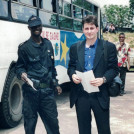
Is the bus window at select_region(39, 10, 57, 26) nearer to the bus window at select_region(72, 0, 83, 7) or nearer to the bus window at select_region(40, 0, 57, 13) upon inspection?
the bus window at select_region(40, 0, 57, 13)

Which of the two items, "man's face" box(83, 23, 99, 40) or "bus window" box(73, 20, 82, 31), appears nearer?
"man's face" box(83, 23, 99, 40)

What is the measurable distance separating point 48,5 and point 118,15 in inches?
3769

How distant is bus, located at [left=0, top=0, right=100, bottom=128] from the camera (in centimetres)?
580

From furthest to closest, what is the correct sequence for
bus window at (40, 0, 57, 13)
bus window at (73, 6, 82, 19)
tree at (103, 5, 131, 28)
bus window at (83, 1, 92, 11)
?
tree at (103, 5, 131, 28)
bus window at (83, 1, 92, 11)
bus window at (73, 6, 82, 19)
bus window at (40, 0, 57, 13)

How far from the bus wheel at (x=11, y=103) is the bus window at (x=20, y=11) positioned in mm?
1066

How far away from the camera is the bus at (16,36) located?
19.0ft

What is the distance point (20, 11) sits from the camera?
6488 millimetres

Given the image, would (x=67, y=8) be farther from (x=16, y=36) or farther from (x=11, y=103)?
(x=11, y=103)

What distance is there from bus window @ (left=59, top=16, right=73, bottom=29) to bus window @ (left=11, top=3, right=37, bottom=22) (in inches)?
74.0

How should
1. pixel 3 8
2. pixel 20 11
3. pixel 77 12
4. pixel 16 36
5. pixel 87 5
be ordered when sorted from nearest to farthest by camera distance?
pixel 3 8
pixel 16 36
pixel 20 11
pixel 77 12
pixel 87 5

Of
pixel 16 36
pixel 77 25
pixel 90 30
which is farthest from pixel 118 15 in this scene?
pixel 90 30

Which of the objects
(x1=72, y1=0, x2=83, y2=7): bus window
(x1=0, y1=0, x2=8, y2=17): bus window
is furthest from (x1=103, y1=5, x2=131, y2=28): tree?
(x1=0, y1=0, x2=8, y2=17): bus window

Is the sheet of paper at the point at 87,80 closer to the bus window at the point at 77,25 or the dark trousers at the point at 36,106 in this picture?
the dark trousers at the point at 36,106

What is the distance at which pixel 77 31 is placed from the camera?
1026 cm
